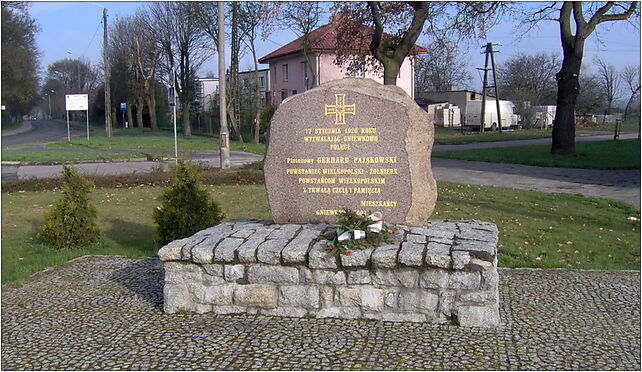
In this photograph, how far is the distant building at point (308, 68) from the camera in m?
41.3

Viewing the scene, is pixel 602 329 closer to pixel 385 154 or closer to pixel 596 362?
pixel 596 362

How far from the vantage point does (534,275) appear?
23.8 ft

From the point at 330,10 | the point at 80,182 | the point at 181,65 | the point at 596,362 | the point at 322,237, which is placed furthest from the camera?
the point at 181,65

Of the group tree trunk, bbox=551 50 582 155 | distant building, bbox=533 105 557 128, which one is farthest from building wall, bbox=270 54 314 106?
tree trunk, bbox=551 50 582 155

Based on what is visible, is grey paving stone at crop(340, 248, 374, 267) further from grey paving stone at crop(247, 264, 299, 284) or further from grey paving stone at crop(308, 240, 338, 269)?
grey paving stone at crop(247, 264, 299, 284)

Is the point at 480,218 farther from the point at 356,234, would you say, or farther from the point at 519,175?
the point at 519,175

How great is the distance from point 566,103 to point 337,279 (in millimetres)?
21096

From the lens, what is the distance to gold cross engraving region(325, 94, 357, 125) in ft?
22.0

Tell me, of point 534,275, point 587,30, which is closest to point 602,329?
point 534,275

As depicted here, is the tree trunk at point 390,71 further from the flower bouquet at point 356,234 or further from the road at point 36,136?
the road at point 36,136

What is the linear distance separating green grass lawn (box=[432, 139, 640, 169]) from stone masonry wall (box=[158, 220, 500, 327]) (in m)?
17.5

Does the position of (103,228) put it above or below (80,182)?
below

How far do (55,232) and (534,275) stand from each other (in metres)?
6.37

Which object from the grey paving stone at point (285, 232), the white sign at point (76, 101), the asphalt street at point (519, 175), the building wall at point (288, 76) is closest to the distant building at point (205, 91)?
the building wall at point (288, 76)
